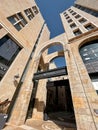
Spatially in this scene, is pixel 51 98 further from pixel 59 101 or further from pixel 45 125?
pixel 45 125

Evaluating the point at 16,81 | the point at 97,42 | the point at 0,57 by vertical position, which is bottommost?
the point at 16,81

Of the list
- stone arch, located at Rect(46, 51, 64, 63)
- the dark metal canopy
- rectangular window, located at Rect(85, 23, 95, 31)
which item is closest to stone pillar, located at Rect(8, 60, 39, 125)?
the dark metal canopy

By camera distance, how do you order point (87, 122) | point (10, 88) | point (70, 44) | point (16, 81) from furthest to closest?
point (70, 44) → point (16, 81) → point (10, 88) → point (87, 122)

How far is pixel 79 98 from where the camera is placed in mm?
6285

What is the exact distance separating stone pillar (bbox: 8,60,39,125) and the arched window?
18.6 ft

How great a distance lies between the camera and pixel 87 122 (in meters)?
5.12

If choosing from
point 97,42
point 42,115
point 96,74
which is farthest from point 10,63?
point 97,42

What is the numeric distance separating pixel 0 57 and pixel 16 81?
2.53m

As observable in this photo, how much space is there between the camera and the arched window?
7863 millimetres

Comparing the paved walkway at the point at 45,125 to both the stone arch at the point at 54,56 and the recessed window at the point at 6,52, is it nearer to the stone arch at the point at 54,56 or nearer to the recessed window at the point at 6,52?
the recessed window at the point at 6,52

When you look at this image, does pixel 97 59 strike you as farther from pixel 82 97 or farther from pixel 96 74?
pixel 82 97

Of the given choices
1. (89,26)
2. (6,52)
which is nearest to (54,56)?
(89,26)

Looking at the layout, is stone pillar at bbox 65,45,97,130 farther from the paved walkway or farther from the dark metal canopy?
the paved walkway

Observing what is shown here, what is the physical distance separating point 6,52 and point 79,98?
744 cm
